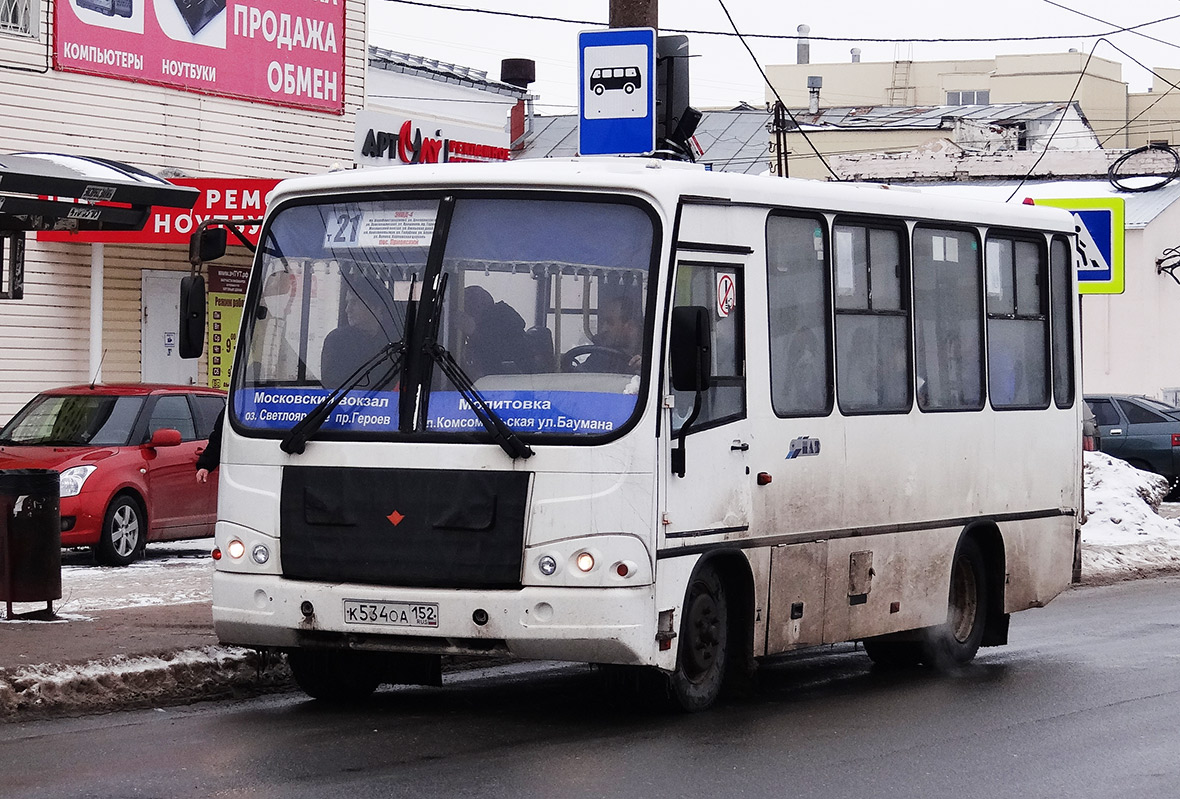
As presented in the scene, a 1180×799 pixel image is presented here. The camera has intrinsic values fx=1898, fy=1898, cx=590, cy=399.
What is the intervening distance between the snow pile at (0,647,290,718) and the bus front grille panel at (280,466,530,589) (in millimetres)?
1527

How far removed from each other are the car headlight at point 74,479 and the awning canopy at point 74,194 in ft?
7.93

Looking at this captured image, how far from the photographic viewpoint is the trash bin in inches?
448

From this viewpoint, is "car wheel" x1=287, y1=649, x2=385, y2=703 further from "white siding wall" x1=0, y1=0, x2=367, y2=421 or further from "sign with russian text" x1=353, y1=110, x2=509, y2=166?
"sign with russian text" x1=353, y1=110, x2=509, y2=166

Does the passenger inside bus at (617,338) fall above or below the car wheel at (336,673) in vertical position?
above

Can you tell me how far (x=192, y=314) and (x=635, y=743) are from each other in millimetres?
3197

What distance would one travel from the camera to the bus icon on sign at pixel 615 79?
13.9 m

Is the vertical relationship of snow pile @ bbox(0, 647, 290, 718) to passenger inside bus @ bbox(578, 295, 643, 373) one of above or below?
below

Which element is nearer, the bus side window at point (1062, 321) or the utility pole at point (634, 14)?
the bus side window at point (1062, 321)

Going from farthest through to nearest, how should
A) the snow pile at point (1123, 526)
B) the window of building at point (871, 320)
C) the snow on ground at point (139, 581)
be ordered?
the snow pile at point (1123, 526) → the snow on ground at point (139, 581) → the window of building at point (871, 320)

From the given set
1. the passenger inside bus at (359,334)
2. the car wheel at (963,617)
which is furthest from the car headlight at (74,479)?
the car wheel at (963,617)

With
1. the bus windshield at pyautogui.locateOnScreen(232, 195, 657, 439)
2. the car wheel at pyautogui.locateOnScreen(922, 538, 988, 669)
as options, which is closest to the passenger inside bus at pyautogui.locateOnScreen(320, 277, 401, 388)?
the bus windshield at pyautogui.locateOnScreen(232, 195, 657, 439)

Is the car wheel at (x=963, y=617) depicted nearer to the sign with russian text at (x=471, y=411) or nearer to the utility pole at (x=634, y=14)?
the sign with russian text at (x=471, y=411)

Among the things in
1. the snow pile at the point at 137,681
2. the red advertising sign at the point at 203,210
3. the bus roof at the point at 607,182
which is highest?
the red advertising sign at the point at 203,210

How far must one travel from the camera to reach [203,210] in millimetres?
20328
